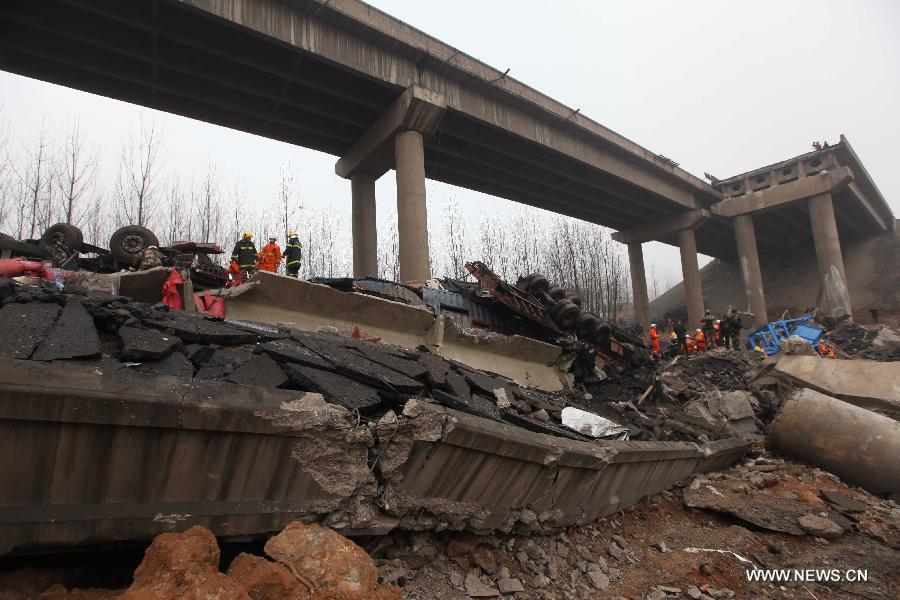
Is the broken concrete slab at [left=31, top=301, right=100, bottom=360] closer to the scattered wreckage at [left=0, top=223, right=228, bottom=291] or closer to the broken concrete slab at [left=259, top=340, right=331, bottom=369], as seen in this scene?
the broken concrete slab at [left=259, top=340, right=331, bottom=369]

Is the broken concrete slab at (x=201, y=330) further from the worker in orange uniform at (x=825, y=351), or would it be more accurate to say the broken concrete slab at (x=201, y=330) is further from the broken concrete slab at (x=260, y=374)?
the worker in orange uniform at (x=825, y=351)

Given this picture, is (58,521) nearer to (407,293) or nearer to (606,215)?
(407,293)

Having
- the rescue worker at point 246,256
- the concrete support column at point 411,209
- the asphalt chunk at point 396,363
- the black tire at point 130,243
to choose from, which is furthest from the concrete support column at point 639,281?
the asphalt chunk at point 396,363

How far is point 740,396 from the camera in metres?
8.91

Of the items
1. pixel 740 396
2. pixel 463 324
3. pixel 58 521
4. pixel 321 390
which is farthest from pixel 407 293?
pixel 58 521

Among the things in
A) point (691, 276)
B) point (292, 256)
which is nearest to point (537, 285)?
point (292, 256)

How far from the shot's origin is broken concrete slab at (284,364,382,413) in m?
3.11

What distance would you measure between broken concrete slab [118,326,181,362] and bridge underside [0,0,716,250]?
1036 centimetres

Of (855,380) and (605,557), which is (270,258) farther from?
(855,380)

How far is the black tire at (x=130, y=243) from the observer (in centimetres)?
877

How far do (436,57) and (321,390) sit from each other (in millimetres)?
13366

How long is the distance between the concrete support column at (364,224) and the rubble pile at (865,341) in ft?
51.3

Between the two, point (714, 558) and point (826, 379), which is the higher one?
point (826, 379)

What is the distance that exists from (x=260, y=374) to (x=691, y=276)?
27049mm
